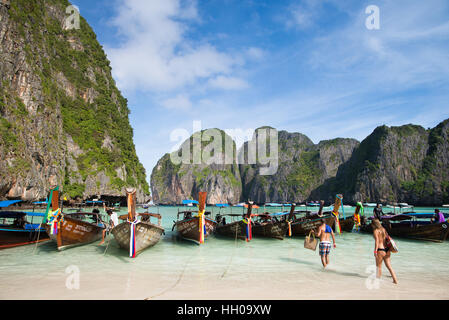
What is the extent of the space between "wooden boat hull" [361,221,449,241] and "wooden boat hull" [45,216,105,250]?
61.4 feet

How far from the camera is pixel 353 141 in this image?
177 metres

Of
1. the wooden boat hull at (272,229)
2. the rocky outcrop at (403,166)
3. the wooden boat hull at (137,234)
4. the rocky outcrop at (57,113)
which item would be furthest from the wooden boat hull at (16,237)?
the rocky outcrop at (403,166)

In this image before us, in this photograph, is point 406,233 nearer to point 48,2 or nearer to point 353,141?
point 48,2

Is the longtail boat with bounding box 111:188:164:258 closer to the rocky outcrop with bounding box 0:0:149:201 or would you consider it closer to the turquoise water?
the turquoise water

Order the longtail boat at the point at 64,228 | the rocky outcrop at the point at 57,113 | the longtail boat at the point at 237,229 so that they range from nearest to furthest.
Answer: the longtail boat at the point at 64,228
the longtail boat at the point at 237,229
the rocky outcrop at the point at 57,113

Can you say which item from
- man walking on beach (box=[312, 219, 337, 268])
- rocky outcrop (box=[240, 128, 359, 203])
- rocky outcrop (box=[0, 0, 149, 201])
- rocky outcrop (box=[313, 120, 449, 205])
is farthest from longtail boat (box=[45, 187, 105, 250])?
rocky outcrop (box=[240, 128, 359, 203])

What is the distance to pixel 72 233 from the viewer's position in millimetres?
12016

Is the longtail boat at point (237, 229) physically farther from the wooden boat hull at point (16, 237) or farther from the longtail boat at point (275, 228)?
the wooden boat hull at point (16, 237)

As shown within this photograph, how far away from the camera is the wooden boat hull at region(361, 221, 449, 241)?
48.5 feet

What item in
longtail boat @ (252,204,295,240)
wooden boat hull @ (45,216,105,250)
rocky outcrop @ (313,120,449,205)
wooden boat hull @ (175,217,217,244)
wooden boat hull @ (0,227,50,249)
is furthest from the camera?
rocky outcrop @ (313,120,449,205)

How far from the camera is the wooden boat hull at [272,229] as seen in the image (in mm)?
15570

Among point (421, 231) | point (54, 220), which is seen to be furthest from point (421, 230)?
point (54, 220)

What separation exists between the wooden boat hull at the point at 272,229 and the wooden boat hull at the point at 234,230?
0.99 metres
